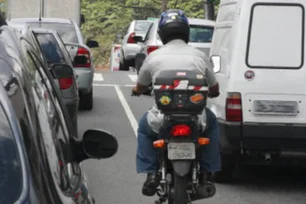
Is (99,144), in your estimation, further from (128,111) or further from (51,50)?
A: (128,111)

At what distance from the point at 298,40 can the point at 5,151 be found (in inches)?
259

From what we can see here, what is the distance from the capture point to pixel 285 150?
29.0 ft

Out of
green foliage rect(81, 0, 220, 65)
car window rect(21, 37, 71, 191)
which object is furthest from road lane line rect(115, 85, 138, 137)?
green foliage rect(81, 0, 220, 65)

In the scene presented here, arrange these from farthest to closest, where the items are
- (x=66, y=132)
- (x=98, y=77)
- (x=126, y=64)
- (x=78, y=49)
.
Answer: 1. (x=126, y=64)
2. (x=98, y=77)
3. (x=78, y=49)
4. (x=66, y=132)

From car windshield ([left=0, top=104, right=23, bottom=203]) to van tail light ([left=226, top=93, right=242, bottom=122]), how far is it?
6316mm

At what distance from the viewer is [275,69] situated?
8.80m

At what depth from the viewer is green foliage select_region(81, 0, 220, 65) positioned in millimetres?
54500

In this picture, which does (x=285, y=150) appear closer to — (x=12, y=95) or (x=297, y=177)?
(x=297, y=177)

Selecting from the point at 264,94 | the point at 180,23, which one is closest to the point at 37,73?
the point at 180,23

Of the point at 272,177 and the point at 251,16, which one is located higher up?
the point at 251,16

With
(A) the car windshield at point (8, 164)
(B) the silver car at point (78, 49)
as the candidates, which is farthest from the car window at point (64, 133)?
(B) the silver car at point (78, 49)

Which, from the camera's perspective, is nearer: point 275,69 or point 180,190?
point 180,190

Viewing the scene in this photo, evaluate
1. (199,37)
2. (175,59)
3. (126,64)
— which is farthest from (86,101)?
(126,64)

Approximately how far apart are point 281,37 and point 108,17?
161 feet
